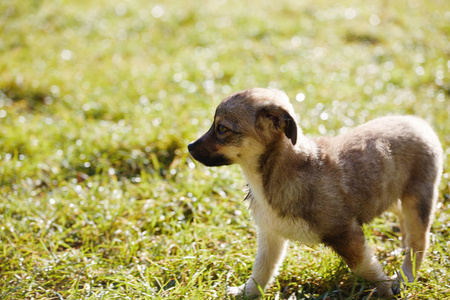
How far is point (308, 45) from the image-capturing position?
892cm

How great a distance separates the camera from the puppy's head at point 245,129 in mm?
3166

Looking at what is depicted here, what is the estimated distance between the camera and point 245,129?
10.6 feet

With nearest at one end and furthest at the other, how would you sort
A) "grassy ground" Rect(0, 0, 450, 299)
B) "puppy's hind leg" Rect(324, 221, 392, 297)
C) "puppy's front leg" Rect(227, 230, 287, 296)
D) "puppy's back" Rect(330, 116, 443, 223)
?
"puppy's hind leg" Rect(324, 221, 392, 297), "puppy's back" Rect(330, 116, 443, 223), "puppy's front leg" Rect(227, 230, 287, 296), "grassy ground" Rect(0, 0, 450, 299)

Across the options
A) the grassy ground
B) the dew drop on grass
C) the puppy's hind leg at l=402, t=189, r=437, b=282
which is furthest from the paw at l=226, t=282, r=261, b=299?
the dew drop on grass

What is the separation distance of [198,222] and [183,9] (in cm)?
718

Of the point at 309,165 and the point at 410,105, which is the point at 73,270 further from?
the point at 410,105

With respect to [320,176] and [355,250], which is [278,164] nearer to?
[320,176]

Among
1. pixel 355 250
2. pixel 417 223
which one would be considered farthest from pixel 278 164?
pixel 417 223

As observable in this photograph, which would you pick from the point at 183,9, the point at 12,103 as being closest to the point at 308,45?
the point at 183,9

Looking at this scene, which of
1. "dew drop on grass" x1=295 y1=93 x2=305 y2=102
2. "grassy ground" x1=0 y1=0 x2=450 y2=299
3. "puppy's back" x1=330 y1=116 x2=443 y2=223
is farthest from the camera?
"dew drop on grass" x1=295 y1=93 x2=305 y2=102

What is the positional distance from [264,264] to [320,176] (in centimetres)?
89

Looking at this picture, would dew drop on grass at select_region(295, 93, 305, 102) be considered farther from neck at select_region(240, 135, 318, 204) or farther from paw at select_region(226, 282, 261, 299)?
paw at select_region(226, 282, 261, 299)

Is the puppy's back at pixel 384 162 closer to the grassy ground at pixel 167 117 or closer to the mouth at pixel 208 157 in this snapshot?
the grassy ground at pixel 167 117

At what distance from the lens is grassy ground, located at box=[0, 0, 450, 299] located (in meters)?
3.79
